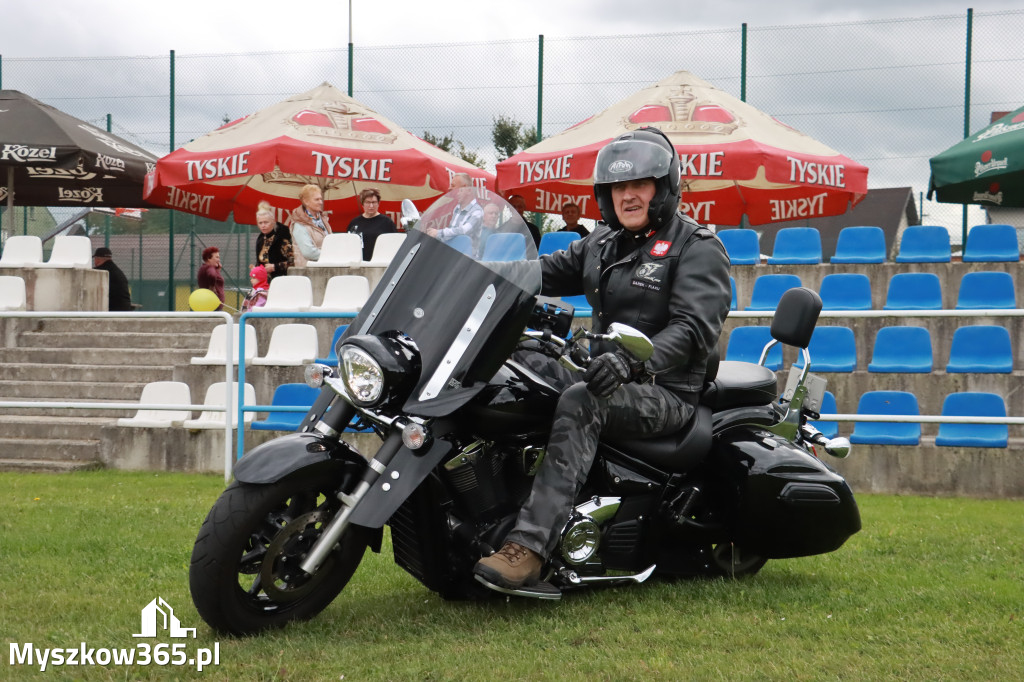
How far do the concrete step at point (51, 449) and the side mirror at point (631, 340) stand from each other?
724 cm

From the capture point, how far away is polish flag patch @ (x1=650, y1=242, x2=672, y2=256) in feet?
13.8

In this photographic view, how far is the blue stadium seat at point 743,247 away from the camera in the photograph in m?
11.3

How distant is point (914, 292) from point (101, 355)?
26.2 feet

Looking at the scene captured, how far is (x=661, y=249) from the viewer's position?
421cm

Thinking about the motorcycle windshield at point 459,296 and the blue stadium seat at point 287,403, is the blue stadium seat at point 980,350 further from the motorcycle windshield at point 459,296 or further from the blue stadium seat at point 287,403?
the motorcycle windshield at point 459,296

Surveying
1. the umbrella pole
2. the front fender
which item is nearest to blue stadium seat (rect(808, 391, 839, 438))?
the front fender

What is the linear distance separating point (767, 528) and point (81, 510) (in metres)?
4.19

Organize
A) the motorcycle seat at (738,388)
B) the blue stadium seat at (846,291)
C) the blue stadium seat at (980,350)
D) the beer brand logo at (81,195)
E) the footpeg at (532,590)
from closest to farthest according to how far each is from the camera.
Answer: the footpeg at (532,590) < the motorcycle seat at (738,388) < the blue stadium seat at (980,350) < the blue stadium seat at (846,291) < the beer brand logo at (81,195)

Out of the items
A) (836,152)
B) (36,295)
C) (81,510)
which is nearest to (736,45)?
(836,152)

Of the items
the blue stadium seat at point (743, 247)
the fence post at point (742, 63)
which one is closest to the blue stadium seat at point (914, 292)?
the blue stadium seat at point (743, 247)

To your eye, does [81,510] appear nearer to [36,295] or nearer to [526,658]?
[526,658]

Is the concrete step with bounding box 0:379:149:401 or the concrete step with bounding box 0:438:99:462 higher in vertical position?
the concrete step with bounding box 0:379:149:401

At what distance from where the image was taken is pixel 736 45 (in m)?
14.5

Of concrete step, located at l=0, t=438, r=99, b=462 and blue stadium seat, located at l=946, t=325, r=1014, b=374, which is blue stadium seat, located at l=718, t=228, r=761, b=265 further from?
concrete step, located at l=0, t=438, r=99, b=462
